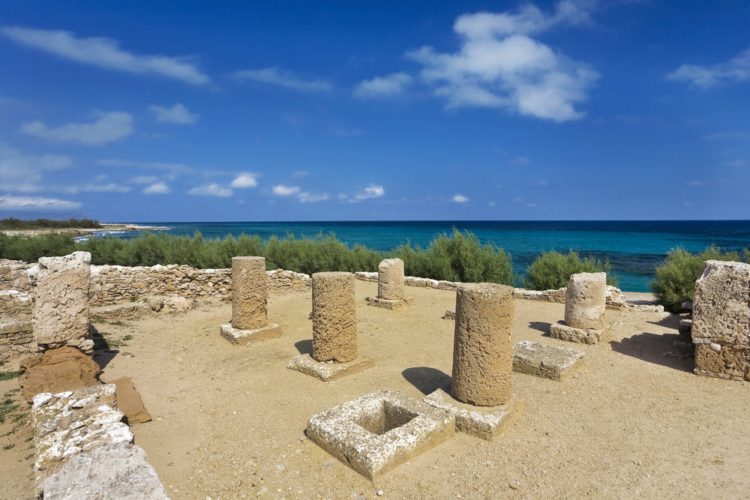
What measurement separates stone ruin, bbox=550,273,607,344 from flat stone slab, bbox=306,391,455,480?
4.51 m

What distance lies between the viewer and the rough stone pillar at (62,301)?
5957mm

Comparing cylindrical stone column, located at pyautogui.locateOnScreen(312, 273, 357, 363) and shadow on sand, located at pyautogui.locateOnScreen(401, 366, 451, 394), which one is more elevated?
cylindrical stone column, located at pyautogui.locateOnScreen(312, 273, 357, 363)

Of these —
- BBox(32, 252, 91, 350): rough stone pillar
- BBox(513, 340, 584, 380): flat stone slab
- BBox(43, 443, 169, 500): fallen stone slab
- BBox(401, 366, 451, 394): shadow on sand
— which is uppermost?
BBox(32, 252, 91, 350): rough stone pillar

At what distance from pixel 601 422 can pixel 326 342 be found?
3831 mm

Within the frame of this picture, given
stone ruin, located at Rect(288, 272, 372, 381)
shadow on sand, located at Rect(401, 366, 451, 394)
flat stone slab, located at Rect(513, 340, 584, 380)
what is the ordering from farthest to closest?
stone ruin, located at Rect(288, 272, 372, 381) < flat stone slab, located at Rect(513, 340, 584, 380) < shadow on sand, located at Rect(401, 366, 451, 394)

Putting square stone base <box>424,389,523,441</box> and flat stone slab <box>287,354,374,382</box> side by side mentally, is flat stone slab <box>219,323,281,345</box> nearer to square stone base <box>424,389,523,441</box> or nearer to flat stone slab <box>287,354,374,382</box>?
flat stone slab <box>287,354,374,382</box>

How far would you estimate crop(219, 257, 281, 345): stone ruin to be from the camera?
800 cm

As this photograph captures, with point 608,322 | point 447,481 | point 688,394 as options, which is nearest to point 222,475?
point 447,481

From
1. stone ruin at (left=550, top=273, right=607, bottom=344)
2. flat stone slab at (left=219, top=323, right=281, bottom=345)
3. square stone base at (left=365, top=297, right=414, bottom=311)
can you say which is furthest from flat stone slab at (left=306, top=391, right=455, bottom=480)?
square stone base at (left=365, top=297, right=414, bottom=311)

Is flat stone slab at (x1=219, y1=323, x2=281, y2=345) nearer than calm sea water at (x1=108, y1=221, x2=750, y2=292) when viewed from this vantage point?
Yes

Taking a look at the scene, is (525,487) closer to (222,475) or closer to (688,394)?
(222,475)

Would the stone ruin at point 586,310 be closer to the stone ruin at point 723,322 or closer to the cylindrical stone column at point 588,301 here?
the cylindrical stone column at point 588,301

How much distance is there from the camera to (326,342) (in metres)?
6.28

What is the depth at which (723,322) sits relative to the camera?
591cm
